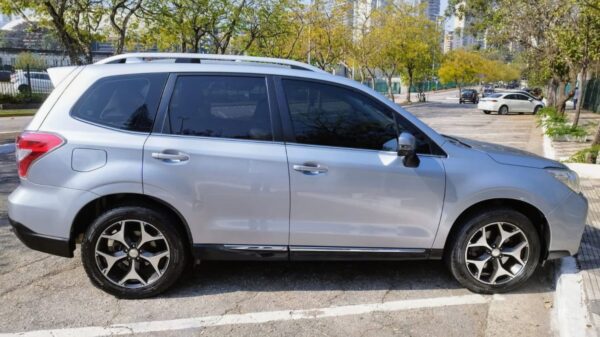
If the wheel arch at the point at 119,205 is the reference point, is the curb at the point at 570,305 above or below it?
below

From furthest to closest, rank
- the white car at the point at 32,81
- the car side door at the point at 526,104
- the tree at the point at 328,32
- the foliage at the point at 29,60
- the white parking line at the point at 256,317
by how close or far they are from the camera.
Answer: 1. the foliage at the point at 29,60
2. the car side door at the point at 526,104
3. the tree at the point at 328,32
4. the white car at the point at 32,81
5. the white parking line at the point at 256,317

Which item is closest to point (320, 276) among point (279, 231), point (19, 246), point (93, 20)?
point (279, 231)

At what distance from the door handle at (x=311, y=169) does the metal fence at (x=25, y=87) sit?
26332 millimetres

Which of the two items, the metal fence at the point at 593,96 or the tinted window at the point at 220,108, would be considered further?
the metal fence at the point at 593,96

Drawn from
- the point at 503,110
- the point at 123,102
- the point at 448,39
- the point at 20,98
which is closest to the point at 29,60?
the point at 20,98

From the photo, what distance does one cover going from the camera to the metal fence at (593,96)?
101ft

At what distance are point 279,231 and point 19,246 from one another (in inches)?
115

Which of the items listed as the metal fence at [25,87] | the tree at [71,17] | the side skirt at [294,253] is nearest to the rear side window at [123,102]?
the side skirt at [294,253]

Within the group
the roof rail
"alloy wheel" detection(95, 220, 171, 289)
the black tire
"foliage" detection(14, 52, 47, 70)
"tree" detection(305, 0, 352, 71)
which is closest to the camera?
"alloy wheel" detection(95, 220, 171, 289)

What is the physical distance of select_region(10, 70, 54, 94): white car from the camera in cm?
2792

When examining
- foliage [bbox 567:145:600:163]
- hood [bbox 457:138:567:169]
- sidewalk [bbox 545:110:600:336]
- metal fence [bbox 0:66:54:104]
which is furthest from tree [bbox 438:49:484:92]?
hood [bbox 457:138:567:169]

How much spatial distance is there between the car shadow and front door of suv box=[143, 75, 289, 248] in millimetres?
525

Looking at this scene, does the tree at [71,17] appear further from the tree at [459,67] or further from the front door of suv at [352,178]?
the tree at [459,67]

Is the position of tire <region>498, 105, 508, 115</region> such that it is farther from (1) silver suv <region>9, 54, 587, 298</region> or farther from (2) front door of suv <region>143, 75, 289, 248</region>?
(2) front door of suv <region>143, 75, 289, 248</region>
